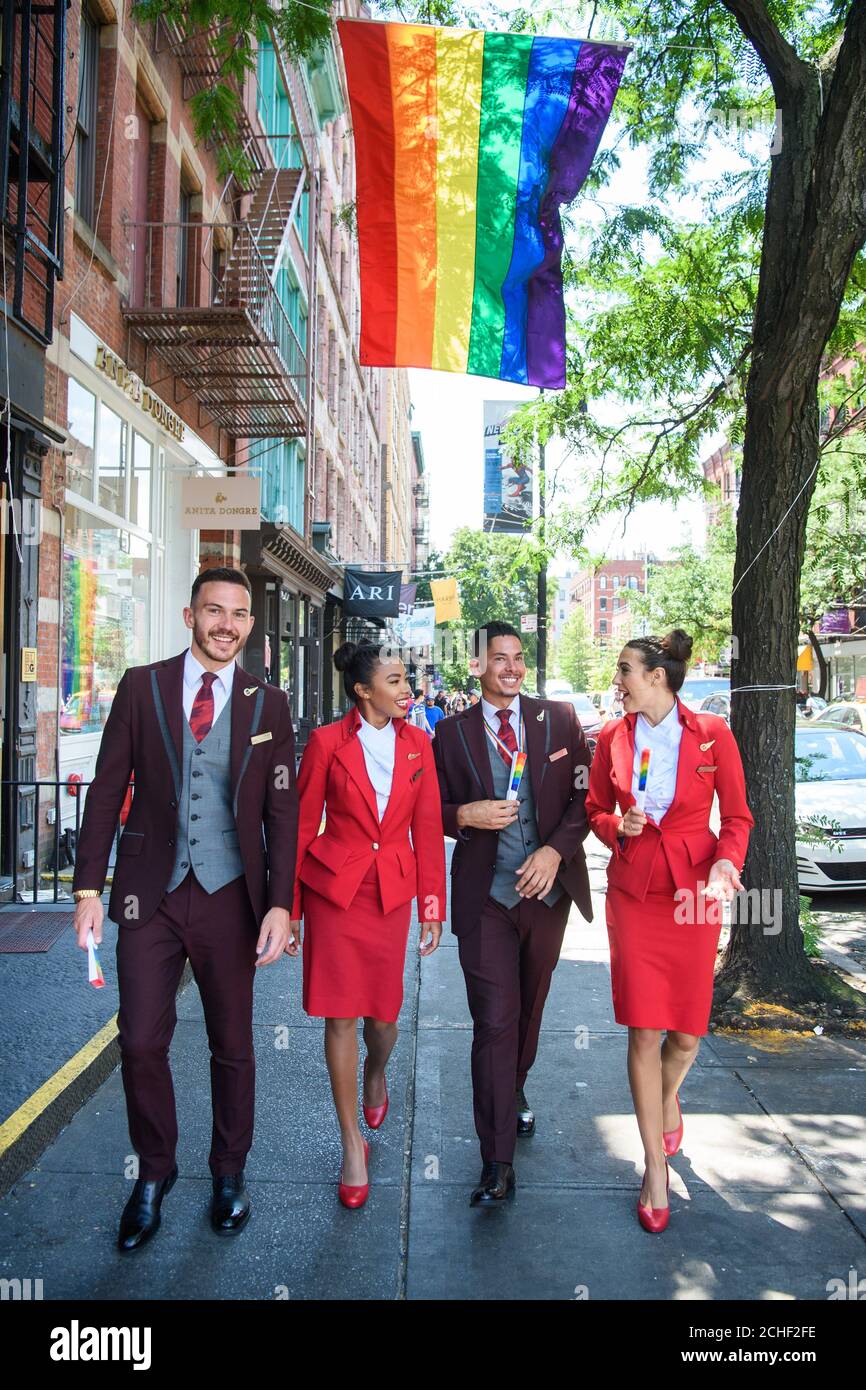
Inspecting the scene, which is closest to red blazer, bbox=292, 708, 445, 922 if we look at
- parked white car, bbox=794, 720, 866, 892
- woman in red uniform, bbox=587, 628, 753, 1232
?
woman in red uniform, bbox=587, 628, 753, 1232

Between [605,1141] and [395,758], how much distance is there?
1.93 metres

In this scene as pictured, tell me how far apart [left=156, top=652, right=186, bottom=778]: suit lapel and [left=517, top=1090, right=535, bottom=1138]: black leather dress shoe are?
216 cm

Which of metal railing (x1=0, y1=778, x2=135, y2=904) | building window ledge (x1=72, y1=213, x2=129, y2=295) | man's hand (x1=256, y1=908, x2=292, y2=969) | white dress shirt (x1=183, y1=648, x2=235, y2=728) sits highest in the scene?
building window ledge (x1=72, y1=213, x2=129, y2=295)

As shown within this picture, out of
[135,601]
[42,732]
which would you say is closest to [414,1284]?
[42,732]

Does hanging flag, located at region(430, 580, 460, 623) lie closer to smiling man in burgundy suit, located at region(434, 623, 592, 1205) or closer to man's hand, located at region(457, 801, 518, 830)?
smiling man in burgundy suit, located at region(434, 623, 592, 1205)

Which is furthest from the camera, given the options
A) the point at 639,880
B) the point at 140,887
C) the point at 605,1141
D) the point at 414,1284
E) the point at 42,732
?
the point at 42,732

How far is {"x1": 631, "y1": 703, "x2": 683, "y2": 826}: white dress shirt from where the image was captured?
3.96 metres

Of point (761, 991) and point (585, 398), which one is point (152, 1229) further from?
point (585, 398)

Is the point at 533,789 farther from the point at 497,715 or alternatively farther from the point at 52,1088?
the point at 52,1088

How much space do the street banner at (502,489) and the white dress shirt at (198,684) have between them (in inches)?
682

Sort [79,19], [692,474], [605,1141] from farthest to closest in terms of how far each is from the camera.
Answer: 1. [692,474]
2. [79,19]
3. [605,1141]

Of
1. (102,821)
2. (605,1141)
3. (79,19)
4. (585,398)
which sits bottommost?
(605,1141)

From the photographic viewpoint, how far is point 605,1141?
4418mm

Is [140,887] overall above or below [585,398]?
below
